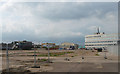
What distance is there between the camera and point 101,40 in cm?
12888

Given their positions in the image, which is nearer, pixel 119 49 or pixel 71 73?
pixel 71 73

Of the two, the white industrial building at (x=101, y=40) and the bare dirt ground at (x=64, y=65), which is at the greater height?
the white industrial building at (x=101, y=40)

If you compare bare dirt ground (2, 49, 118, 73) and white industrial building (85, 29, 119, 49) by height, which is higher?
white industrial building (85, 29, 119, 49)

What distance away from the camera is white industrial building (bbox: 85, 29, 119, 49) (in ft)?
396

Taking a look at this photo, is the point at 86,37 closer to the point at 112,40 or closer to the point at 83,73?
the point at 112,40

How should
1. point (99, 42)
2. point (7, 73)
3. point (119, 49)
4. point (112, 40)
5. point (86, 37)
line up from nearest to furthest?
point (7, 73), point (119, 49), point (112, 40), point (99, 42), point (86, 37)

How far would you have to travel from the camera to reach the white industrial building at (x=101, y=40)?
121 metres

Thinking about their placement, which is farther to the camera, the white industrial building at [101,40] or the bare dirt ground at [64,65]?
the white industrial building at [101,40]

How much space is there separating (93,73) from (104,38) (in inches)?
4854

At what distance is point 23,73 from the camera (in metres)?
8.62

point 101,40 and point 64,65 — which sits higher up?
point 101,40

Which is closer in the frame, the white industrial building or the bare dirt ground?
the bare dirt ground

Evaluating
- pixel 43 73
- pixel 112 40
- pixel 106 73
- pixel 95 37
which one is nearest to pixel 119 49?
pixel 106 73

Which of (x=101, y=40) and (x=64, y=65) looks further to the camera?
(x=101, y=40)
